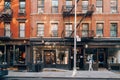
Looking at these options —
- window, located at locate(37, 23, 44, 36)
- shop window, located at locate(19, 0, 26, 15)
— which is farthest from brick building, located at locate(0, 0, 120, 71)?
shop window, located at locate(19, 0, 26, 15)

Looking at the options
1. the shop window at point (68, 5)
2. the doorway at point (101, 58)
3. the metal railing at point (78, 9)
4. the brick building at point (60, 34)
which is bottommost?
the doorway at point (101, 58)

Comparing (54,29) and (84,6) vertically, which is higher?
(84,6)

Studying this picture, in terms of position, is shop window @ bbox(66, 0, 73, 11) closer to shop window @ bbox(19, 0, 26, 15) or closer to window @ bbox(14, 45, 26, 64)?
shop window @ bbox(19, 0, 26, 15)

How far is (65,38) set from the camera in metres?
36.8

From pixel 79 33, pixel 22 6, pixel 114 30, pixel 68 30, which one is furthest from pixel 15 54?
pixel 114 30

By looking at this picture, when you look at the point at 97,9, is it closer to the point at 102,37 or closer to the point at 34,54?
the point at 102,37

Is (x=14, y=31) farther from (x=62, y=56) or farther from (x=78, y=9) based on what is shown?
(x=78, y=9)

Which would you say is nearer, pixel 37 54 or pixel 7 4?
pixel 37 54

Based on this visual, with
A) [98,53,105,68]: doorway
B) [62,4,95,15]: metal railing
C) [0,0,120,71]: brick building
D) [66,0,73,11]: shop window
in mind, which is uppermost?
[66,0,73,11]: shop window

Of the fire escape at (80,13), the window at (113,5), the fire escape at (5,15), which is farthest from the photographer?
the fire escape at (5,15)

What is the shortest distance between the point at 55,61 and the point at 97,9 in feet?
29.1

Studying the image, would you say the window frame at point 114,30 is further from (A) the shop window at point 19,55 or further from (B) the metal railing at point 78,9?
(A) the shop window at point 19,55

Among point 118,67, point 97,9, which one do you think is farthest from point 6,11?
point 118,67

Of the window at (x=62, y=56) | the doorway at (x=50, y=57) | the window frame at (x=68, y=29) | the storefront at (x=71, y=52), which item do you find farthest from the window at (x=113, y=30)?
the doorway at (x=50, y=57)
